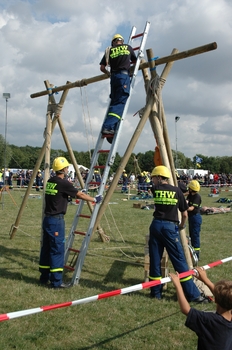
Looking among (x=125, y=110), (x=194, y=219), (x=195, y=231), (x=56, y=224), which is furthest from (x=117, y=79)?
(x=195, y=231)

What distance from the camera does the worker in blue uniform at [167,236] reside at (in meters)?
5.34

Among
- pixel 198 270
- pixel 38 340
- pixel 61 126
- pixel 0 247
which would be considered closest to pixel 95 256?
pixel 0 247

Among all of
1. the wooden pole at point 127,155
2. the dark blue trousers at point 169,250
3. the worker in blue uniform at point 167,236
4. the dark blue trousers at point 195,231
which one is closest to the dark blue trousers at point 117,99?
the wooden pole at point 127,155

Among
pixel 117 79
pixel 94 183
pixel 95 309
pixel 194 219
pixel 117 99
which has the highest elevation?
pixel 117 79

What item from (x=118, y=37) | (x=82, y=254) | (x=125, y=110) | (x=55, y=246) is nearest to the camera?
(x=55, y=246)

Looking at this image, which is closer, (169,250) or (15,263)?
(169,250)

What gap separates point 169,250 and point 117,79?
3158mm

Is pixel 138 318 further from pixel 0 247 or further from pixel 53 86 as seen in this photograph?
pixel 53 86

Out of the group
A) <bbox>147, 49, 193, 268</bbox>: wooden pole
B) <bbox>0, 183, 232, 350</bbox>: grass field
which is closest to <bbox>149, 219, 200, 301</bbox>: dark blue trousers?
<bbox>0, 183, 232, 350</bbox>: grass field

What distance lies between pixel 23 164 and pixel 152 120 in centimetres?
11394

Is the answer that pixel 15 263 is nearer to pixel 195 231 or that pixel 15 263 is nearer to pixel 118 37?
pixel 195 231

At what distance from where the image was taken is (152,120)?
6.49 meters

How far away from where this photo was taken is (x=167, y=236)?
5.33 m

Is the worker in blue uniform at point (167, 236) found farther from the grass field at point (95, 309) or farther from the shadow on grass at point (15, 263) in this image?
the shadow on grass at point (15, 263)
